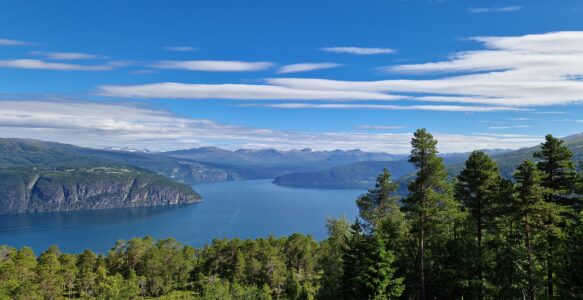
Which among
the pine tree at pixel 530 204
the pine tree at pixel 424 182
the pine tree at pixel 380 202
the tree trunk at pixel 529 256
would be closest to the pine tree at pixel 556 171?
the pine tree at pixel 530 204

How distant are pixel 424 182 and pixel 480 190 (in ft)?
16.8

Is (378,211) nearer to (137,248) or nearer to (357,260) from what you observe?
(357,260)

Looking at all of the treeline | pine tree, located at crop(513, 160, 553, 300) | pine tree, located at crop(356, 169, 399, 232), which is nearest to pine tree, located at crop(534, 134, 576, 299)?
the treeline

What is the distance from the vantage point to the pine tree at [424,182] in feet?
127

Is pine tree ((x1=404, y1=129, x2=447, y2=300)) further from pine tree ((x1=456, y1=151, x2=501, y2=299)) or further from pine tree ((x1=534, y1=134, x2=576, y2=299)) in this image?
pine tree ((x1=534, y1=134, x2=576, y2=299))

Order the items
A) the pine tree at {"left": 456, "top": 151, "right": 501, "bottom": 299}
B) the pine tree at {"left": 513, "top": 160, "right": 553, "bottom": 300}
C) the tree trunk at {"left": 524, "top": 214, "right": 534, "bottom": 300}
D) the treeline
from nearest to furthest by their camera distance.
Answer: the pine tree at {"left": 513, "top": 160, "right": 553, "bottom": 300}, the tree trunk at {"left": 524, "top": 214, "right": 534, "bottom": 300}, the treeline, the pine tree at {"left": 456, "top": 151, "right": 501, "bottom": 299}

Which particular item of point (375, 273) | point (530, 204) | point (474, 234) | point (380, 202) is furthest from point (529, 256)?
point (380, 202)

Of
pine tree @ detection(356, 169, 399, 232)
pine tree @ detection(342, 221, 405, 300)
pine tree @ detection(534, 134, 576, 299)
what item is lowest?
pine tree @ detection(342, 221, 405, 300)

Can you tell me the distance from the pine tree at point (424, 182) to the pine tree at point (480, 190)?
2.46 meters

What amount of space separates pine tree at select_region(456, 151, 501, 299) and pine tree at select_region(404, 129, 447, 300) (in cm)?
246

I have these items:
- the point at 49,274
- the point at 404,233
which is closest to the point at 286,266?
the point at 49,274

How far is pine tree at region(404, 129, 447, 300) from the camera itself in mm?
38562

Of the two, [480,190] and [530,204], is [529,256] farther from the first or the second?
[480,190]

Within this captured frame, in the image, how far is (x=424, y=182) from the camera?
3944cm
